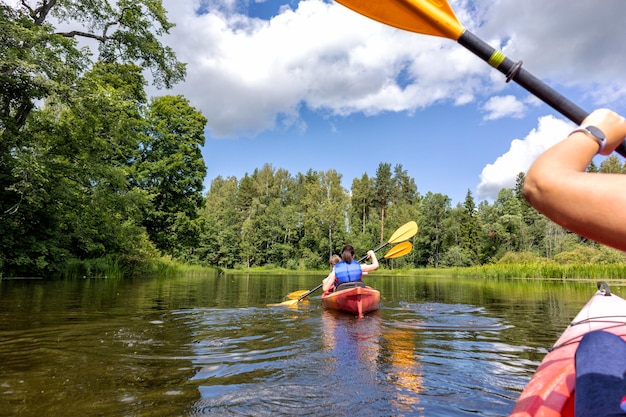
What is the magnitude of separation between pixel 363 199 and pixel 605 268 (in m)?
37.9

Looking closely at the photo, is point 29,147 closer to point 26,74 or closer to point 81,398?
point 26,74

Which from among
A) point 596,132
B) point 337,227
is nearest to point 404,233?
point 596,132

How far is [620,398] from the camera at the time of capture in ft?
3.23

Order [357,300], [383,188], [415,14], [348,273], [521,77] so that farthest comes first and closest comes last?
[383,188] < [348,273] < [357,300] < [415,14] < [521,77]

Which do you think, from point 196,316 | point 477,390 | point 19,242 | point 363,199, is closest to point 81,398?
point 477,390

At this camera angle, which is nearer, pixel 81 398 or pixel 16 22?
pixel 81 398

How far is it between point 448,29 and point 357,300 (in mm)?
6223

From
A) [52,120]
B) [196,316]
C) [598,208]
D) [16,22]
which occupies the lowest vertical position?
Answer: [196,316]

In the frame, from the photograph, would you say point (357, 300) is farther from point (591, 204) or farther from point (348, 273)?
point (591, 204)

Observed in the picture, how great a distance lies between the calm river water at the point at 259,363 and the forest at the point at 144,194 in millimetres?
6777

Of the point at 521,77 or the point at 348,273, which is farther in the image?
the point at 348,273

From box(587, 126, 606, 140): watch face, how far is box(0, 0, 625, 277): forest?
12143 millimetres

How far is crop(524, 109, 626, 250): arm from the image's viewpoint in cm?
82

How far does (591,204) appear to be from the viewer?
0.83 m
